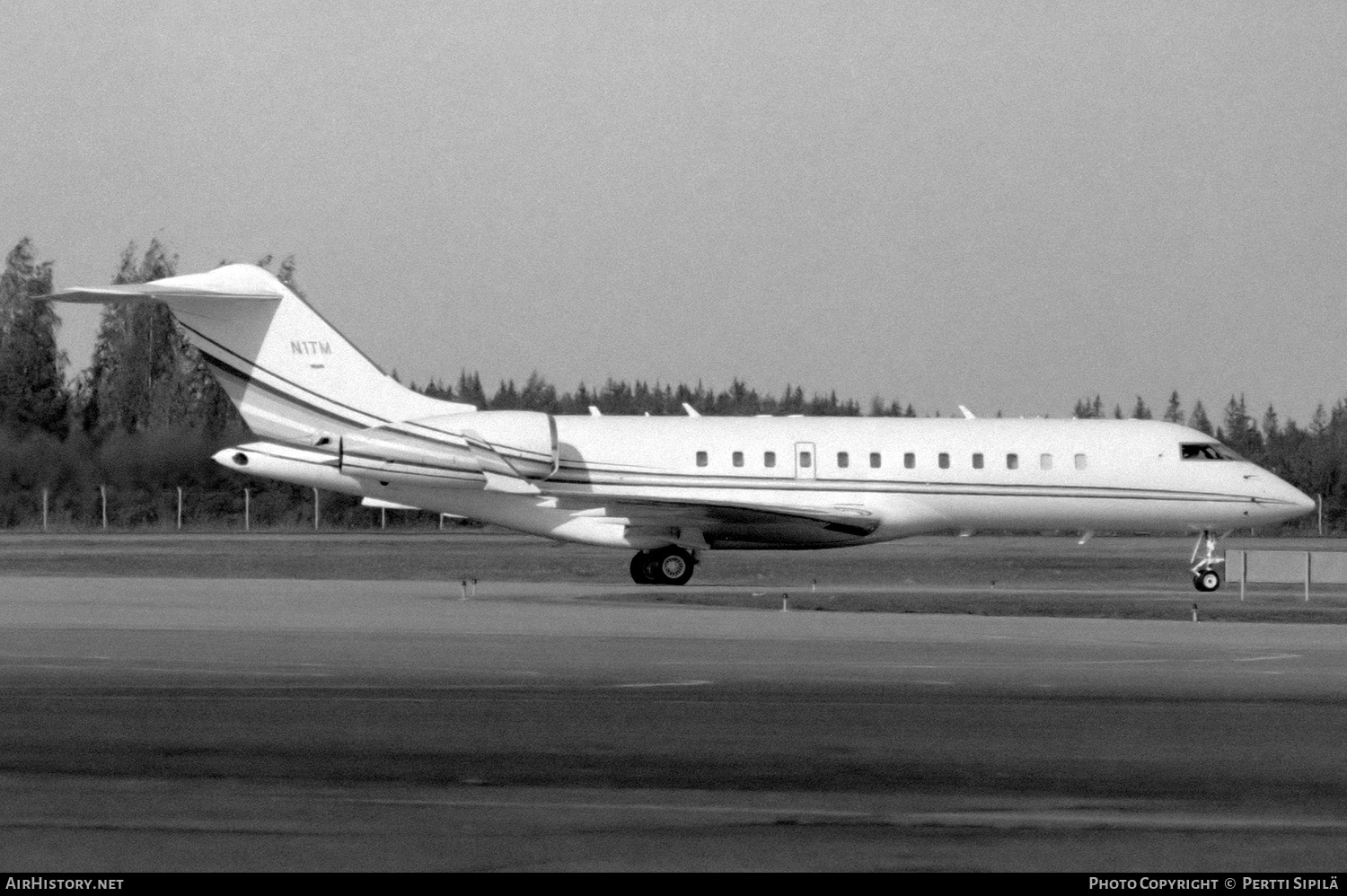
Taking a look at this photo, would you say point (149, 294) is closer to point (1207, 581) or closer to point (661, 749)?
point (1207, 581)

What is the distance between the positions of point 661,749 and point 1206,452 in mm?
24646

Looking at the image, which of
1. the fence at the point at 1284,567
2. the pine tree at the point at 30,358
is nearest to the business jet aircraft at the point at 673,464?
the fence at the point at 1284,567

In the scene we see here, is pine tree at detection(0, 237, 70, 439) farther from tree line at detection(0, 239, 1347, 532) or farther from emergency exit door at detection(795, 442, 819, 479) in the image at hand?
emergency exit door at detection(795, 442, 819, 479)

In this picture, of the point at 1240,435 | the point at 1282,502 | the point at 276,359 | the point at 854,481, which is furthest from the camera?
the point at 1240,435

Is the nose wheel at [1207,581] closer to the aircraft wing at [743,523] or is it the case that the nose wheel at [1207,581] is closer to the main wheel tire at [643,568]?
the aircraft wing at [743,523]

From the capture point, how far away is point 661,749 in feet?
36.8

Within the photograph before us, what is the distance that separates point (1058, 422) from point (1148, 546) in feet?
43.9

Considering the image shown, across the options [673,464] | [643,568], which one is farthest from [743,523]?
[643,568]

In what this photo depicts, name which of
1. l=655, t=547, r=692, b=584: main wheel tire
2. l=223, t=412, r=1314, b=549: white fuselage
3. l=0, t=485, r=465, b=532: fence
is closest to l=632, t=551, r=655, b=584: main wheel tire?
l=655, t=547, r=692, b=584: main wheel tire

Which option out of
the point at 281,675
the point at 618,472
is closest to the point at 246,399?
the point at 618,472

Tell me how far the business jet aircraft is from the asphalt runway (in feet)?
34.3

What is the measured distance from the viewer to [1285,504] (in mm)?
33375

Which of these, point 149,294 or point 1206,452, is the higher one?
point 149,294

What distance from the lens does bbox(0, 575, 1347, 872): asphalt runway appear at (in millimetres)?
8172
